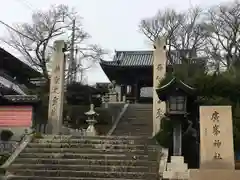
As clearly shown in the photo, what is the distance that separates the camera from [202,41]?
115 ft

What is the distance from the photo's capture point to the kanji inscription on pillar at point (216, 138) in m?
9.30

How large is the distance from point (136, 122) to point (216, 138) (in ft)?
49.4

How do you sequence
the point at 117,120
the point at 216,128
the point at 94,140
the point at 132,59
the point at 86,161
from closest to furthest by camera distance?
the point at 216,128
the point at 86,161
the point at 94,140
the point at 117,120
the point at 132,59

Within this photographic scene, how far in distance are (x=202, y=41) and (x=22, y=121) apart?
68.4ft

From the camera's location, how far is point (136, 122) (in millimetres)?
24688

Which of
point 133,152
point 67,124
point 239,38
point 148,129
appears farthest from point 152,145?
point 239,38

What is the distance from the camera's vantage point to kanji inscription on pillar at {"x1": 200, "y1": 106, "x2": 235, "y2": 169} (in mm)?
9297

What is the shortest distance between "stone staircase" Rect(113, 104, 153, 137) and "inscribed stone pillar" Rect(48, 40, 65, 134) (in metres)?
4.00

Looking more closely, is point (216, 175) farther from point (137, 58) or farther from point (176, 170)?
point (137, 58)

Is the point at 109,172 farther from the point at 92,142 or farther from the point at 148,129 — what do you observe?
the point at 148,129

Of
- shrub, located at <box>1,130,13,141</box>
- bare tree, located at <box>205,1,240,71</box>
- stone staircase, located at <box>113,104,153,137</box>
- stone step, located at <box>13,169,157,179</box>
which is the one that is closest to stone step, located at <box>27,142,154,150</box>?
stone step, located at <box>13,169,157,179</box>

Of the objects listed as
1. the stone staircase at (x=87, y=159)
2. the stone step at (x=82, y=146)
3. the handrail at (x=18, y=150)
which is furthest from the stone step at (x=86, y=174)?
the stone step at (x=82, y=146)

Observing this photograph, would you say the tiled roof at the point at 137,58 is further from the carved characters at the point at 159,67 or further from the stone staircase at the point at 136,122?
the carved characters at the point at 159,67

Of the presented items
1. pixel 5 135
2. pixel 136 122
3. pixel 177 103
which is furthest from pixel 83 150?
pixel 136 122
